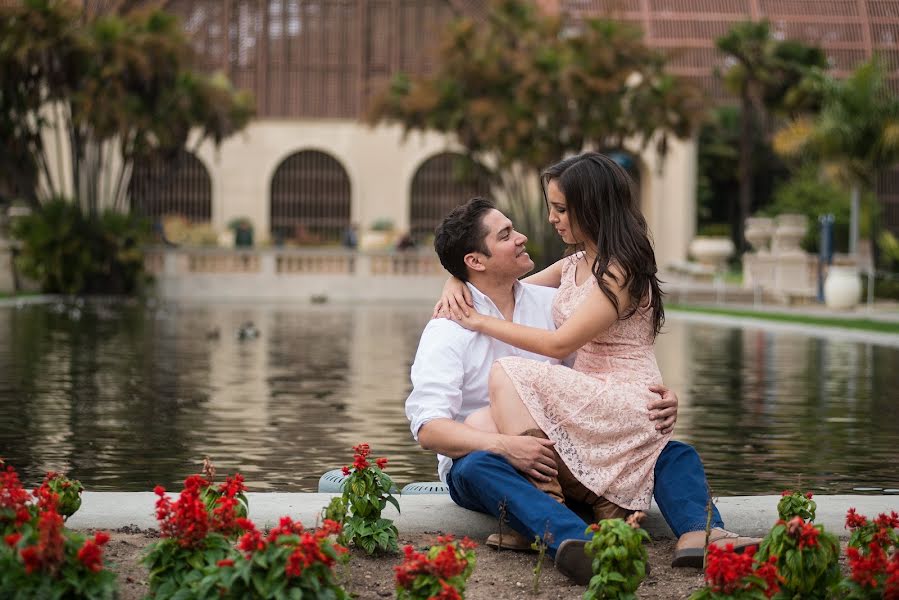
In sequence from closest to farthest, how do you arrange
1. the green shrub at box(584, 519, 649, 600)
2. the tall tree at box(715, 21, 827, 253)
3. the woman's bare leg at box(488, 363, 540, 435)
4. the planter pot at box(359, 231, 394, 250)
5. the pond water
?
1. the green shrub at box(584, 519, 649, 600)
2. the woman's bare leg at box(488, 363, 540, 435)
3. the pond water
4. the tall tree at box(715, 21, 827, 253)
5. the planter pot at box(359, 231, 394, 250)

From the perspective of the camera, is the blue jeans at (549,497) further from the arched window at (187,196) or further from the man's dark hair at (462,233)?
the arched window at (187,196)

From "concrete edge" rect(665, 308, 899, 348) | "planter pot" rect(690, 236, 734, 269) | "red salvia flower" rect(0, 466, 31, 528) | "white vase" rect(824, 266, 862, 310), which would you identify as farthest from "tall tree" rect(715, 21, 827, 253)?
"red salvia flower" rect(0, 466, 31, 528)

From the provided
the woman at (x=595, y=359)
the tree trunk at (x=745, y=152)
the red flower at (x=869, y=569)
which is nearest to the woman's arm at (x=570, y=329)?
the woman at (x=595, y=359)

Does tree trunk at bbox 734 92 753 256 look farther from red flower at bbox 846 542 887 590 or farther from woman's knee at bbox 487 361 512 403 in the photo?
red flower at bbox 846 542 887 590

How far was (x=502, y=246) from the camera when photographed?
5367 millimetres

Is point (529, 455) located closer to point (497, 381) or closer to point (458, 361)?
point (497, 381)

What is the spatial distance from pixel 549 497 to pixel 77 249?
31.8 m

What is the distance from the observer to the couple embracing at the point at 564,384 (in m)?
4.93

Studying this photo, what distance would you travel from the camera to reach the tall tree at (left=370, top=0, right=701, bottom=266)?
38281 mm

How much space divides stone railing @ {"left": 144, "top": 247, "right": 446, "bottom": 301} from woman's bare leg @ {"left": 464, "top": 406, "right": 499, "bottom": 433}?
34.8m

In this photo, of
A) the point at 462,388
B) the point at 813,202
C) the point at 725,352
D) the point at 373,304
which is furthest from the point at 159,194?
the point at 462,388

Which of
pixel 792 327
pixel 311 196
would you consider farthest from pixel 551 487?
pixel 311 196

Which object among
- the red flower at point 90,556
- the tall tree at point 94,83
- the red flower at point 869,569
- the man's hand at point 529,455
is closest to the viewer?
the red flower at point 90,556

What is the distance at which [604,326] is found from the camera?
5172mm
